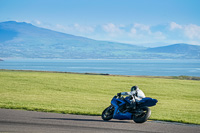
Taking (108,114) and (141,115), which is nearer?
(141,115)

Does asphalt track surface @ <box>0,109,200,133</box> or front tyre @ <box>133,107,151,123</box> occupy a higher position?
front tyre @ <box>133,107,151,123</box>

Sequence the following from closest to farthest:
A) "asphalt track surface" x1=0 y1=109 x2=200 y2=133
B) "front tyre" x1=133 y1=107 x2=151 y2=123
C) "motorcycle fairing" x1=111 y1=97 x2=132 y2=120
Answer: "asphalt track surface" x1=0 y1=109 x2=200 y2=133
"front tyre" x1=133 y1=107 x2=151 y2=123
"motorcycle fairing" x1=111 y1=97 x2=132 y2=120

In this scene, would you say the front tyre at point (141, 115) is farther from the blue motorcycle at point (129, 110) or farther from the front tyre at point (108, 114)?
the front tyre at point (108, 114)

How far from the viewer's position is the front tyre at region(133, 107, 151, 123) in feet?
41.4

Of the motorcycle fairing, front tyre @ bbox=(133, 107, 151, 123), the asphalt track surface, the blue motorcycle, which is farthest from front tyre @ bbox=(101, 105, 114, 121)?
front tyre @ bbox=(133, 107, 151, 123)

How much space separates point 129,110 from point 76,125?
83.7 inches

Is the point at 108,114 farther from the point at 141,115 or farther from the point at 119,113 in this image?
the point at 141,115

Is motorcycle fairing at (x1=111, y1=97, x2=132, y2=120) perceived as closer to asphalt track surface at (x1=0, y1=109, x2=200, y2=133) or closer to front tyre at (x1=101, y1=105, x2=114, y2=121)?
asphalt track surface at (x1=0, y1=109, x2=200, y2=133)

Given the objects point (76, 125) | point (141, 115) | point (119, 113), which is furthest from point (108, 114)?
point (76, 125)

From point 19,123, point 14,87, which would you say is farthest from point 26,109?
point 14,87

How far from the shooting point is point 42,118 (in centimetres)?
1398

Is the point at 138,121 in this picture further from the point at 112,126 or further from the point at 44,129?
the point at 44,129

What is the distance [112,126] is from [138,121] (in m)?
1.07

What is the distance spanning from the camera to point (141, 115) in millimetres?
12852
